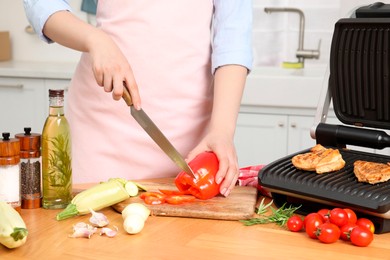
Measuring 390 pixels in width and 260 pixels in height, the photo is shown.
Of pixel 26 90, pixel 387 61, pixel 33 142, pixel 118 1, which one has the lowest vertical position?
pixel 26 90

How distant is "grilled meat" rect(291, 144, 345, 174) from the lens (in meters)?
1.36

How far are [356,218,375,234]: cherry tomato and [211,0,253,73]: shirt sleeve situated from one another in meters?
0.57

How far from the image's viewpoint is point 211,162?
1472mm

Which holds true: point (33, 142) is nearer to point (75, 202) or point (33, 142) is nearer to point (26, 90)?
point (75, 202)

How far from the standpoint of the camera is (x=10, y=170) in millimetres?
1276

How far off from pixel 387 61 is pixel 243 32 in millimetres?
357

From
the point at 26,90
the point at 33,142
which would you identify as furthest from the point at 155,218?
the point at 26,90

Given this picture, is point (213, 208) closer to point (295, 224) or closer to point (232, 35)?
point (295, 224)

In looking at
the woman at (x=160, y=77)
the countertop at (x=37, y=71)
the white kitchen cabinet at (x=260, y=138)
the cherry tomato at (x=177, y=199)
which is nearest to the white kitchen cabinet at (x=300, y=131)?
the white kitchen cabinet at (x=260, y=138)

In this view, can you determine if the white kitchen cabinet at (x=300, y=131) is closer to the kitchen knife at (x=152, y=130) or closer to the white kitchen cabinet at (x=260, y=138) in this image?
the white kitchen cabinet at (x=260, y=138)

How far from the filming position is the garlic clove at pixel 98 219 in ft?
4.06

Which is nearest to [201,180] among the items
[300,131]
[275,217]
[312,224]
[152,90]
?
[275,217]

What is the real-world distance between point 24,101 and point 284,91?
4.20 feet

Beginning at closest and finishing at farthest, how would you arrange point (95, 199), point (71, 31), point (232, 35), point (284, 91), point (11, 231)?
point (11, 231), point (95, 199), point (71, 31), point (232, 35), point (284, 91)
